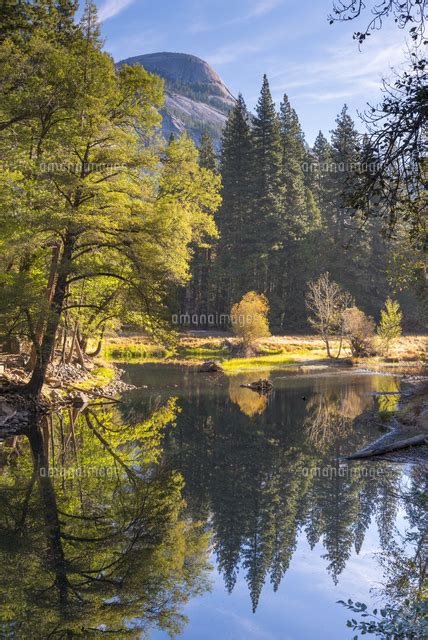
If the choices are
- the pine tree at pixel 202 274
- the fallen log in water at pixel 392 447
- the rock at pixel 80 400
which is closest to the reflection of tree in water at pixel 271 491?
the fallen log in water at pixel 392 447

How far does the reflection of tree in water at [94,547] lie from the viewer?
678cm

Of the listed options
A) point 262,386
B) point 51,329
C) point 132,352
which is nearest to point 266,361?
point 132,352

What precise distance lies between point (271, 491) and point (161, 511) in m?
2.63

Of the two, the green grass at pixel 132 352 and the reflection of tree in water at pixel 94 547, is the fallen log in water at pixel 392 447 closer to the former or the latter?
the reflection of tree in water at pixel 94 547

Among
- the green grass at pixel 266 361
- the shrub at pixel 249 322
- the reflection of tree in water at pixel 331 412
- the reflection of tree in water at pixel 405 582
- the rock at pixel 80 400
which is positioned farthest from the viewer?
the shrub at pixel 249 322

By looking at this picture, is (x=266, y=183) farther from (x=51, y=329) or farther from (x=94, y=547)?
(x=94, y=547)

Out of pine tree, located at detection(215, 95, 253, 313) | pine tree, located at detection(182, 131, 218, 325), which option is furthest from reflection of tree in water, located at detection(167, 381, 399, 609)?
pine tree, located at detection(182, 131, 218, 325)

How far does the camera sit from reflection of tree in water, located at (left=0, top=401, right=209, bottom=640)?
678 cm

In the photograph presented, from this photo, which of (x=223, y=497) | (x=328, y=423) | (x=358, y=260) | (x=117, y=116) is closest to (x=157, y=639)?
(x=223, y=497)

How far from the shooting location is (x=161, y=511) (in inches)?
412

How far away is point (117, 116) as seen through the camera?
19.4 m

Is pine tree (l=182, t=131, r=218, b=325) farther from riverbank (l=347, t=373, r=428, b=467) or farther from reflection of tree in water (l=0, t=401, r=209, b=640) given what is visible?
reflection of tree in water (l=0, t=401, r=209, b=640)

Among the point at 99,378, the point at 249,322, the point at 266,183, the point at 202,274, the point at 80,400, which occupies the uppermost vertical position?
the point at 266,183

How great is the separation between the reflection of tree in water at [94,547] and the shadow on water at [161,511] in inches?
0.9
